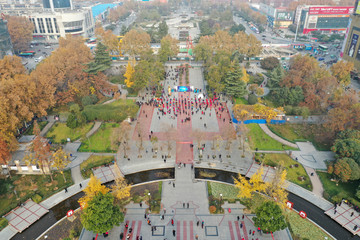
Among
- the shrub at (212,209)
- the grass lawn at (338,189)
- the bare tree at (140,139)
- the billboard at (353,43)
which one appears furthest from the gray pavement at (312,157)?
the billboard at (353,43)

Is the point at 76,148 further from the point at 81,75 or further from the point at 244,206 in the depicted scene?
the point at 244,206

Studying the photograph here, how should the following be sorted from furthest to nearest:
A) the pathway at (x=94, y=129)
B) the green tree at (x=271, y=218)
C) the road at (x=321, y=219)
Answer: the pathway at (x=94, y=129)
the road at (x=321, y=219)
the green tree at (x=271, y=218)

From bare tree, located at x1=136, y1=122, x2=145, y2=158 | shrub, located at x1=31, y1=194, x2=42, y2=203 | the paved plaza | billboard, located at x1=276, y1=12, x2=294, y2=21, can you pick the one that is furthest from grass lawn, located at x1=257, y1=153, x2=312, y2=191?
billboard, located at x1=276, y1=12, x2=294, y2=21

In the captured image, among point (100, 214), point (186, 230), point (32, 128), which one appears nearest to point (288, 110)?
point (186, 230)

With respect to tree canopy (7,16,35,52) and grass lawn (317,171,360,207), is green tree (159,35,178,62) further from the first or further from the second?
grass lawn (317,171,360,207)

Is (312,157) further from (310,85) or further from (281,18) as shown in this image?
(281,18)

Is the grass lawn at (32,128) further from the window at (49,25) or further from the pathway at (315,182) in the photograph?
the window at (49,25)

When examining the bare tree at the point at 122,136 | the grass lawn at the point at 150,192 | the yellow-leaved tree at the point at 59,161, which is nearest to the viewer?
the grass lawn at the point at 150,192
